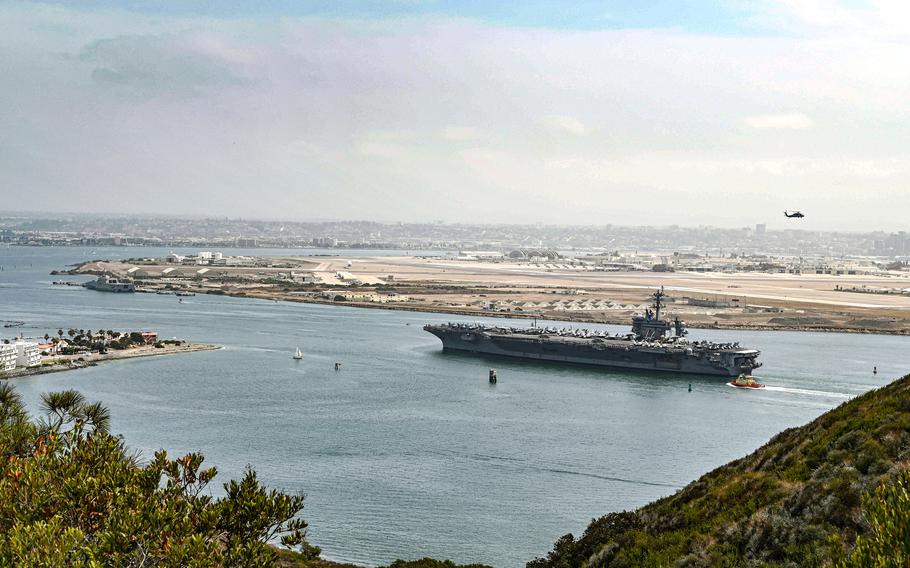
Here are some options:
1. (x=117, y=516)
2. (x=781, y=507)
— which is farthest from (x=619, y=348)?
(x=117, y=516)

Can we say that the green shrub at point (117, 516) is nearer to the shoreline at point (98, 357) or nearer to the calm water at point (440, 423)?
the calm water at point (440, 423)

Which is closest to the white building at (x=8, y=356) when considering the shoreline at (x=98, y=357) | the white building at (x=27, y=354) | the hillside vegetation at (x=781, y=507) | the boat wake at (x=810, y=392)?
the white building at (x=27, y=354)

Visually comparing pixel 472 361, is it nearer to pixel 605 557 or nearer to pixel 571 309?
pixel 571 309

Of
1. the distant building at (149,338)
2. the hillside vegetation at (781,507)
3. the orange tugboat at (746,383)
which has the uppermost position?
the hillside vegetation at (781,507)

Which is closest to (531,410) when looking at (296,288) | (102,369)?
(102,369)

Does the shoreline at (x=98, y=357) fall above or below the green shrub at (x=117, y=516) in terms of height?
below

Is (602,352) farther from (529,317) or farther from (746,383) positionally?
(529,317)

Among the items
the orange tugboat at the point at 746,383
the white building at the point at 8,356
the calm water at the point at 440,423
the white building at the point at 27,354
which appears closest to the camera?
the calm water at the point at 440,423
